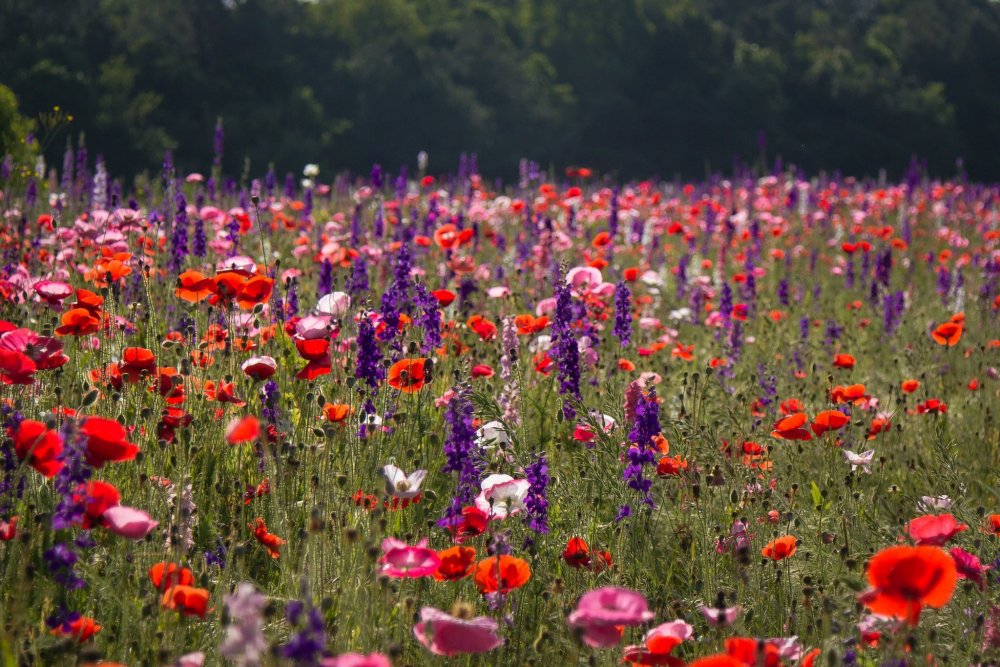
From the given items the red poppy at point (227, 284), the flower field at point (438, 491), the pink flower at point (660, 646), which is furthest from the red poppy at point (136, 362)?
the pink flower at point (660, 646)

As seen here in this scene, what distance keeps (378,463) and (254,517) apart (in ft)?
1.18

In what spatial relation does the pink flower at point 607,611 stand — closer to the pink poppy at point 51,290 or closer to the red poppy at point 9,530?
the red poppy at point 9,530

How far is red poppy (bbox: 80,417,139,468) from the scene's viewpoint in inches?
63.5

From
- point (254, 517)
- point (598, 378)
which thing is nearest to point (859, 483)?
point (598, 378)

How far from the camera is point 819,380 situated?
4539 mm

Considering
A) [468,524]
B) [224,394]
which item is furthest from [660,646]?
[224,394]

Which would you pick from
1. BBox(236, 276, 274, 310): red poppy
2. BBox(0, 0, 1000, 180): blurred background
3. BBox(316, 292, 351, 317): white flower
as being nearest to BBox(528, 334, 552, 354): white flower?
BBox(316, 292, 351, 317): white flower

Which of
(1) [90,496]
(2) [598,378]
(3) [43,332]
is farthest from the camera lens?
(2) [598,378]

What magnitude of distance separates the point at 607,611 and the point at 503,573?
406mm

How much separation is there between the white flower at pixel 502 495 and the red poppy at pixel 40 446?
821 millimetres

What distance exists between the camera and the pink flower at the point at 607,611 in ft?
4.47

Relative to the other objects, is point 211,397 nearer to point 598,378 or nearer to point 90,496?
point 90,496

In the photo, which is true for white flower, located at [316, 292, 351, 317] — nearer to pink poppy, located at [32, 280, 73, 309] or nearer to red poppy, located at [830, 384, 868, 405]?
pink poppy, located at [32, 280, 73, 309]

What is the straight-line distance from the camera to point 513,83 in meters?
26.3
